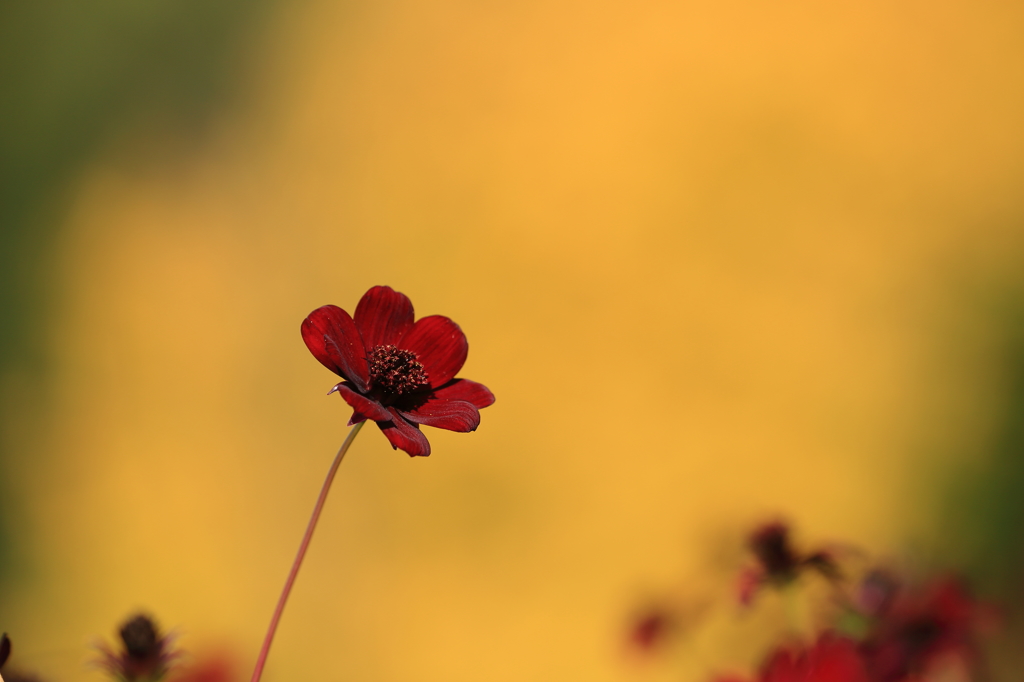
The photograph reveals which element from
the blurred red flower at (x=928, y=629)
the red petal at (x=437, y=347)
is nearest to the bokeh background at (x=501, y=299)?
the blurred red flower at (x=928, y=629)

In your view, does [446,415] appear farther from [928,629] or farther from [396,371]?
[928,629]

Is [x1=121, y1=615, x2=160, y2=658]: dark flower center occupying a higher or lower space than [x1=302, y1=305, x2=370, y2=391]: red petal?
lower

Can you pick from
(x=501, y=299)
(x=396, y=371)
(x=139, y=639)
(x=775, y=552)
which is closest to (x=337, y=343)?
(x=396, y=371)

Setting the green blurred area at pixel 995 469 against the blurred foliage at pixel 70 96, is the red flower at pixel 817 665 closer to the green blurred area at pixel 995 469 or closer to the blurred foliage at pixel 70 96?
the green blurred area at pixel 995 469

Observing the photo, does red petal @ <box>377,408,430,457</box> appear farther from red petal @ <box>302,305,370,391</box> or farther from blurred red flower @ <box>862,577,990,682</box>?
blurred red flower @ <box>862,577,990,682</box>

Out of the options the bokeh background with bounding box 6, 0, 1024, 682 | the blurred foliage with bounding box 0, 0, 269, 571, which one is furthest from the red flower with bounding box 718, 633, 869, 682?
the blurred foliage with bounding box 0, 0, 269, 571

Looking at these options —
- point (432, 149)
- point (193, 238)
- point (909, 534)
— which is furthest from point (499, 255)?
point (909, 534)

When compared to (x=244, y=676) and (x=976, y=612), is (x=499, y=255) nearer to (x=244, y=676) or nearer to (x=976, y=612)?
(x=244, y=676)
